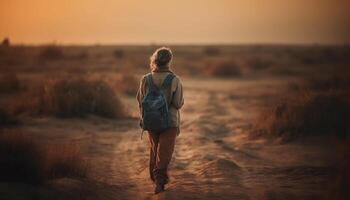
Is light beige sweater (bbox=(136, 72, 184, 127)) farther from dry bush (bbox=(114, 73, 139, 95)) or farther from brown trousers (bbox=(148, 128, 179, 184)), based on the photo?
dry bush (bbox=(114, 73, 139, 95))

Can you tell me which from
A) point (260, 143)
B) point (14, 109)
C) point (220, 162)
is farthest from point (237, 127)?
point (14, 109)

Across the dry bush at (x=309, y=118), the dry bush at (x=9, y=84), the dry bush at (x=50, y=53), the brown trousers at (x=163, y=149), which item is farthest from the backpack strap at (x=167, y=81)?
the dry bush at (x=50, y=53)

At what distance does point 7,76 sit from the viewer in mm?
21812

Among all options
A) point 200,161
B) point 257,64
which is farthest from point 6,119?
point 257,64

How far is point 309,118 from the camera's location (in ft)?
40.6

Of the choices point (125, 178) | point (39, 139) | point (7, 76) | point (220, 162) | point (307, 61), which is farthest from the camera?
point (307, 61)

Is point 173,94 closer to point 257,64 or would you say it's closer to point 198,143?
point 198,143

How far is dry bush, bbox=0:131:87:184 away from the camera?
7.78 meters

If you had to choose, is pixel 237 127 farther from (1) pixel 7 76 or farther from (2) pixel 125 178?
(1) pixel 7 76

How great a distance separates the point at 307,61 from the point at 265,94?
26.5m

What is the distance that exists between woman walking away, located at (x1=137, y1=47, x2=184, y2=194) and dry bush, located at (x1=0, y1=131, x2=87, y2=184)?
4.74 feet

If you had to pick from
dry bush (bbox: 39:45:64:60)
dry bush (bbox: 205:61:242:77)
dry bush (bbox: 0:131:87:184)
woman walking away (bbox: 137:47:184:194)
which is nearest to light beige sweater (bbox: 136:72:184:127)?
woman walking away (bbox: 137:47:184:194)

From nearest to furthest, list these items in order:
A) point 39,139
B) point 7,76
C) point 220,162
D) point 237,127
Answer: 1. point 220,162
2. point 39,139
3. point 237,127
4. point 7,76

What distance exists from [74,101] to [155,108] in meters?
7.60
